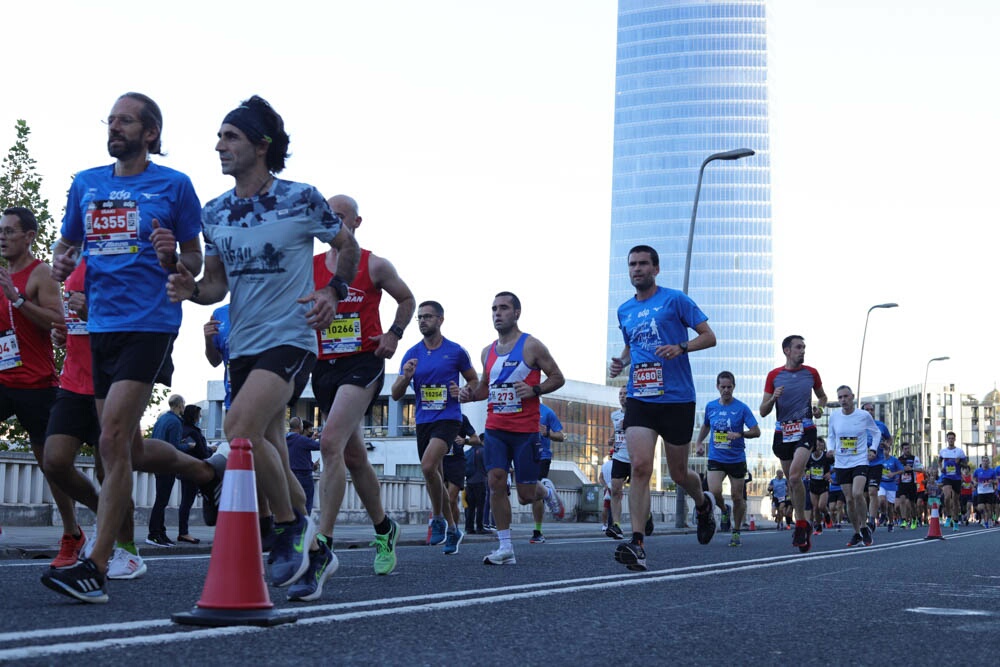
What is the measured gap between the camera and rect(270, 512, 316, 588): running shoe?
5695mm

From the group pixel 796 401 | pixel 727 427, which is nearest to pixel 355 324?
pixel 796 401

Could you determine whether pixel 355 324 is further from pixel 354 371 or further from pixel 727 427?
pixel 727 427

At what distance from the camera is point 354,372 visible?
25.2ft

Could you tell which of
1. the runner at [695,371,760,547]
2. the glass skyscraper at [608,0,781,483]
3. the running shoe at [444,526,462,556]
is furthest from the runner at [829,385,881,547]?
the glass skyscraper at [608,0,781,483]

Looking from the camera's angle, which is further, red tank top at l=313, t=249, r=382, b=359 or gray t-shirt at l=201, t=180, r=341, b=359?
red tank top at l=313, t=249, r=382, b=359

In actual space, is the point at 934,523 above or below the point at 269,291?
below

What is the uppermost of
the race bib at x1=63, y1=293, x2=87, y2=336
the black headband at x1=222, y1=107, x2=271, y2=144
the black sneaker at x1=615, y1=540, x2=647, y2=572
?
the black headband at x1=222, y1=107, x2=271, y2=144

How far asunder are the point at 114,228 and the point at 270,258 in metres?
0.74

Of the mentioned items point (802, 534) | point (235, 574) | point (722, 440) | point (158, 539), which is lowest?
point (158, 539)

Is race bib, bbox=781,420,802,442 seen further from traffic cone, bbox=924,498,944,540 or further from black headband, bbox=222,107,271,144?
black headband, bbox=222,107,271,144

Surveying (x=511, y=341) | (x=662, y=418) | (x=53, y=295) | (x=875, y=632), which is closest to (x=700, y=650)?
(x=875, y=632)

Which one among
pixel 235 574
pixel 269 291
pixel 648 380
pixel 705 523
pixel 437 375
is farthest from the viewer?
pixel 705 523

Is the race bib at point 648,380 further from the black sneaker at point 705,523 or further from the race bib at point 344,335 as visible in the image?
the black sneaker at point 705,523

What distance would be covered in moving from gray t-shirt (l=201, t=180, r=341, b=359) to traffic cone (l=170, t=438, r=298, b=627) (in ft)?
4.54
